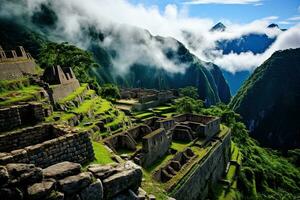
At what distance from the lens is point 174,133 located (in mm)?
33656

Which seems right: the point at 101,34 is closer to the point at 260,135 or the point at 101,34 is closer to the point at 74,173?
the point at 260,135

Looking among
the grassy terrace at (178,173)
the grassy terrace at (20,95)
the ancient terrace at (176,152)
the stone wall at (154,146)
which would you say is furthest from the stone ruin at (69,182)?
the stone wall at (154,146)

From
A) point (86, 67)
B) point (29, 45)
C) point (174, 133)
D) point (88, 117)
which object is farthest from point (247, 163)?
point (29, 45)

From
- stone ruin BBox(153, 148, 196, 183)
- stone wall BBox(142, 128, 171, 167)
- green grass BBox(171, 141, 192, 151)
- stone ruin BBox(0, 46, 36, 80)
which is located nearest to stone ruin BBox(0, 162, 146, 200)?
stone ruin BBox(153, 148, 196, 183)

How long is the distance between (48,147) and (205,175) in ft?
73.9

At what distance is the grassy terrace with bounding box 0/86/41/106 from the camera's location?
2004 cm

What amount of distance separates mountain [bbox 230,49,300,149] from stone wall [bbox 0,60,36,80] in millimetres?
142007

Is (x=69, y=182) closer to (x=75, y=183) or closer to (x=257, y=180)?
(x=75, y=183)

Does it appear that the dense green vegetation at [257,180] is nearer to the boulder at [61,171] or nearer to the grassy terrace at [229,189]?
the grassy terrace at [229,189]

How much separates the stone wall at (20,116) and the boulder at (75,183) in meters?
5.10

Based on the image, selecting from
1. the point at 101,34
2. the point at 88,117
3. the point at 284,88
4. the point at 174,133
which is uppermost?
the point at 101,34

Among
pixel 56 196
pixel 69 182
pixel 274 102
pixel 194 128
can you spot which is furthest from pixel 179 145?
pixel 274 102

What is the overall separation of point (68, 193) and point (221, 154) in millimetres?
32393

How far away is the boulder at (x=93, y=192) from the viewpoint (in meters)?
6.20
